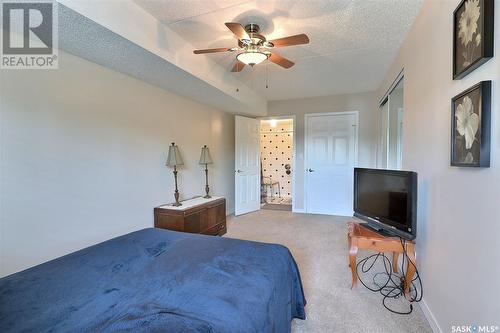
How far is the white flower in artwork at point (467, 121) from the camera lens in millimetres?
1176

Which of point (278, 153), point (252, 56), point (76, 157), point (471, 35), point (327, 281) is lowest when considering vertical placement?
point (327, 281)

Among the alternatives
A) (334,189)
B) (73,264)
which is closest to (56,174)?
(73,264)

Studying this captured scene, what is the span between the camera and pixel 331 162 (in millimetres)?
4848

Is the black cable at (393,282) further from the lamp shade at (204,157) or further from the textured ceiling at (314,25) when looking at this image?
the lamp shade at (204,157)

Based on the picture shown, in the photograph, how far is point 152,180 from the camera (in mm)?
3047

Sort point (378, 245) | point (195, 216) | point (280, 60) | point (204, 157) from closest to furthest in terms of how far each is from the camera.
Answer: point (378, 245), point (280, 60), point (195, 216), point (204, 157)

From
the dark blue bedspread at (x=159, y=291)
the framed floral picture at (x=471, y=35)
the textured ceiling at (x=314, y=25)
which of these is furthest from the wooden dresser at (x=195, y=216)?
the framed floral picture at (x=471, y=35)

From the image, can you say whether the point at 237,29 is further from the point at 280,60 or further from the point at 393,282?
the point at 393,282

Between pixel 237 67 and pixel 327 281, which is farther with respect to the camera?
pixel 237 67

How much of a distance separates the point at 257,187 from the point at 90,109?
3596 millimetres

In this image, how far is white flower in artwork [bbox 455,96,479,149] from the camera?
1.18 meters

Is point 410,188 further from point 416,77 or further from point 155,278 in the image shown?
point 155,278

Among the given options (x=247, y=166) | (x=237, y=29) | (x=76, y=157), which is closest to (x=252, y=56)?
(x=237, y=29)

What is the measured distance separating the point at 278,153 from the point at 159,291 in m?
6.15
